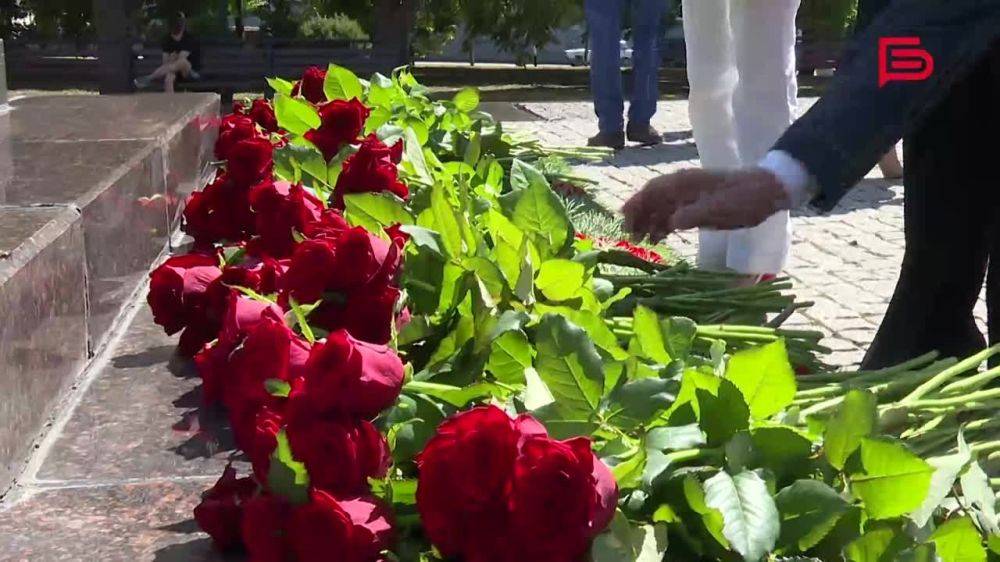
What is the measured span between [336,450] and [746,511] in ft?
1.14

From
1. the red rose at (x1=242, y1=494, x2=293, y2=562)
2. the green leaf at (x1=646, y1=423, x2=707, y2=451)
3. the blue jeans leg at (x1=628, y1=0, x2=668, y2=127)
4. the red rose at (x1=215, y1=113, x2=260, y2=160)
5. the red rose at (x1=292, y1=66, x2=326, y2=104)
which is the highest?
the blue jeans leg at (x1=628, y1=0, x2=668, y2=127)

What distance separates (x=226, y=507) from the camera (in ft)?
4.25

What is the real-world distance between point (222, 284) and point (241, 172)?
1.89 feet

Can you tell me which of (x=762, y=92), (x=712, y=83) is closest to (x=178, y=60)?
(x=712, y=83)

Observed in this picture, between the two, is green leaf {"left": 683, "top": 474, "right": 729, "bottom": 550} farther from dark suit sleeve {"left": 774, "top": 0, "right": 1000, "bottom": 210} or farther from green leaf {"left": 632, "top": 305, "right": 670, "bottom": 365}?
dark suit sleeve {"left": 774, "top": 0, "right": 1000, "bottom": 210}

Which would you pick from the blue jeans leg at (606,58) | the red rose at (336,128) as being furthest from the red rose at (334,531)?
the blue jeans leg at (606,58)

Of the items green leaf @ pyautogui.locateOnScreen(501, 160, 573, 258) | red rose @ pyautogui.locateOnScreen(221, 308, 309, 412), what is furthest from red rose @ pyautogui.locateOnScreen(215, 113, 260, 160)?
red rose @ pyautogui.locateOnScreen(221, 308, 309, 412)

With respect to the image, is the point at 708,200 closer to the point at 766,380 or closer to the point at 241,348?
the point at 766,380

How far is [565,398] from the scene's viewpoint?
3.91 feet

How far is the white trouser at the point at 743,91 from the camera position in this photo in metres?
3.61

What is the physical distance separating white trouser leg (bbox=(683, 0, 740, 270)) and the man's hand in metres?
2.26

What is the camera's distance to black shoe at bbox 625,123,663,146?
27.6ft

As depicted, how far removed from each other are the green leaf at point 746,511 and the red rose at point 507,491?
12cm

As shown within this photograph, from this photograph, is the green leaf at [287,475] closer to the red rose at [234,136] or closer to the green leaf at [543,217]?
the green leaf at [543,217]
